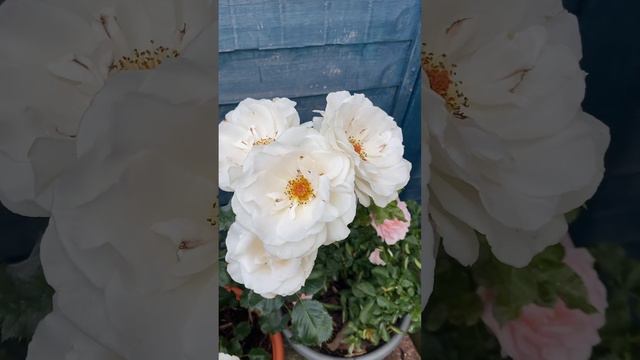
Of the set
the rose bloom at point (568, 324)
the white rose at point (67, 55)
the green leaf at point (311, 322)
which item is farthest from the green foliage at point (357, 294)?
the white rose at point (67, 55)

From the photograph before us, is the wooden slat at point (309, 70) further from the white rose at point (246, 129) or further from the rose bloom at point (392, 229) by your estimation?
the rose bloom at point (392, 229)

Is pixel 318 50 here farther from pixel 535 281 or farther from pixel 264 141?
pixel 535 281

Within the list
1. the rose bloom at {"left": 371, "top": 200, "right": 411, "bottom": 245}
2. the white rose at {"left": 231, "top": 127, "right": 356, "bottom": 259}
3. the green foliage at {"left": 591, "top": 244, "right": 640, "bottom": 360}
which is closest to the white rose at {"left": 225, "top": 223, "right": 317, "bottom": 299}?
the white rose at {"left": 231, "top": 127, "right": 356, "bottom": 259}

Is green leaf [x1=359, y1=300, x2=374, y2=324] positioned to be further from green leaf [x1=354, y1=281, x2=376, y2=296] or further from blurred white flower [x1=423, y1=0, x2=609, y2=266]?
blurred white flower [x1=423, y1=0, x2=609, y2=266]

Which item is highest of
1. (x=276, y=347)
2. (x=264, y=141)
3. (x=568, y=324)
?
(x=264, y=141)

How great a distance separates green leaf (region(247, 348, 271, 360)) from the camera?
1.61 ft

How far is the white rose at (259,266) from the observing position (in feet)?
1.33

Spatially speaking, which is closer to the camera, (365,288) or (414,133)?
(414,133)

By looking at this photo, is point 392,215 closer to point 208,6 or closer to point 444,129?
point 444,129

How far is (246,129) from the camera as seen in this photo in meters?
0.41

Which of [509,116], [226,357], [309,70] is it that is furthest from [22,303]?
[509,116]

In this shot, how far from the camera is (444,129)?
40 cm

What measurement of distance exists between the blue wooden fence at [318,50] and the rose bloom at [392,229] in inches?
5.4

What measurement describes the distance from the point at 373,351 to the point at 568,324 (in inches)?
7.1
